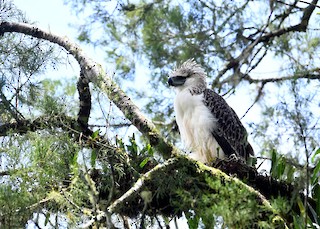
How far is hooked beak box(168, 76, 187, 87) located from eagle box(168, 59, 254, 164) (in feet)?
0.85

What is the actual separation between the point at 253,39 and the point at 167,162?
3.73 metres

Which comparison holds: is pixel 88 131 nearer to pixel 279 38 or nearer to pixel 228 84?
pixel 228 84

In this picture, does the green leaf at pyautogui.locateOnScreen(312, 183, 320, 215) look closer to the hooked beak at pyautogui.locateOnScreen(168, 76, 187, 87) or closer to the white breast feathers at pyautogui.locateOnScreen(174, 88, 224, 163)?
the white breast feathers at pyautogui.locateOnScreen(174, 88, 224, 163)

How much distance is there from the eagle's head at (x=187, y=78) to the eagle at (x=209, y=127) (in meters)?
0.23

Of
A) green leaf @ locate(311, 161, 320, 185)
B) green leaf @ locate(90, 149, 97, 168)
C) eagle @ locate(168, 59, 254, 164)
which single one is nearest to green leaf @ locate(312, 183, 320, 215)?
green leaf @ locate(311, 161, 320, 185)

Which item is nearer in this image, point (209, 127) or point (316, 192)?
point (316, 192)

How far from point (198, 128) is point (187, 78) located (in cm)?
74

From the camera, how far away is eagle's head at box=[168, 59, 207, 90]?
6.62 m

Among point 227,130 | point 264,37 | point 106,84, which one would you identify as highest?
point 264,37

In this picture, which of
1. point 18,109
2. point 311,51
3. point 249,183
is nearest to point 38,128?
point 18,109

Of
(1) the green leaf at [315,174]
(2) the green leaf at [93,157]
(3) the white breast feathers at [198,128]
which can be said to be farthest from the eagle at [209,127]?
(2) the green leaf at [93,157]

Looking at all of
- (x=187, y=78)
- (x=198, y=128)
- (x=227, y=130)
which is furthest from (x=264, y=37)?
(x=198, y=128)

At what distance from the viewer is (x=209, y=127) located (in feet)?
19.9

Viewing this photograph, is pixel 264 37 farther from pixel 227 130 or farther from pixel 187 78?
pixel 227 130
